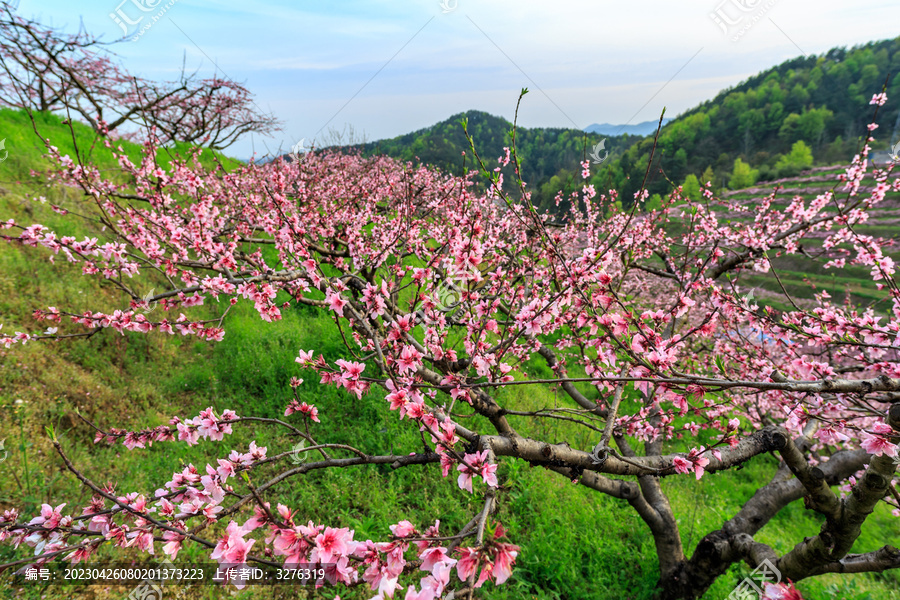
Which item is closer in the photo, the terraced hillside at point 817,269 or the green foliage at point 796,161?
the terraced hillside at point 817,269

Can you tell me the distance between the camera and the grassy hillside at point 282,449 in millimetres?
3684

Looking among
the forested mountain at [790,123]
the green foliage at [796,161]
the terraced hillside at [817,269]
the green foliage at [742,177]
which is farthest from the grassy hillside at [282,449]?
the green foliage at [796,161]

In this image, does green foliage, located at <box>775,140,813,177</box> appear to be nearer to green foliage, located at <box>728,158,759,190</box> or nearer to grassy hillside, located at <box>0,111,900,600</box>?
green foliage, located at <box>728,158,759,190</box>

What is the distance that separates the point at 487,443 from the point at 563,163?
47108mm

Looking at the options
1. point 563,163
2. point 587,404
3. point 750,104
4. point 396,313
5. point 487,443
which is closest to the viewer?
point 487,443

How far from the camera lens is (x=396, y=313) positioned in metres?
2.92

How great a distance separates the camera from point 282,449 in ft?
16.1

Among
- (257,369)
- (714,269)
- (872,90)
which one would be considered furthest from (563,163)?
(872,90)

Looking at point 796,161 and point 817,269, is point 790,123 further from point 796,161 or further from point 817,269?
point 817,269

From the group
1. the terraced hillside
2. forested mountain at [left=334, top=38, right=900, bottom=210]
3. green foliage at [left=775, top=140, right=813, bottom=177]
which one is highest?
forested mountain at [left=334, top=38, right=900, bottom=210]

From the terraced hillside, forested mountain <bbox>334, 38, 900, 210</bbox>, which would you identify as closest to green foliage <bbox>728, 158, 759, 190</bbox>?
forested mountain <bbox>334, 38, 900, 210</bbox>

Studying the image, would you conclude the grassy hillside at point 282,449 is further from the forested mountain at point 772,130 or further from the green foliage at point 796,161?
the green foliage at point 796,161

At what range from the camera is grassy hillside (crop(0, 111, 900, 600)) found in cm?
368

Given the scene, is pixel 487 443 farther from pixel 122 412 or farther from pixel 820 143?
pixel 820 143
